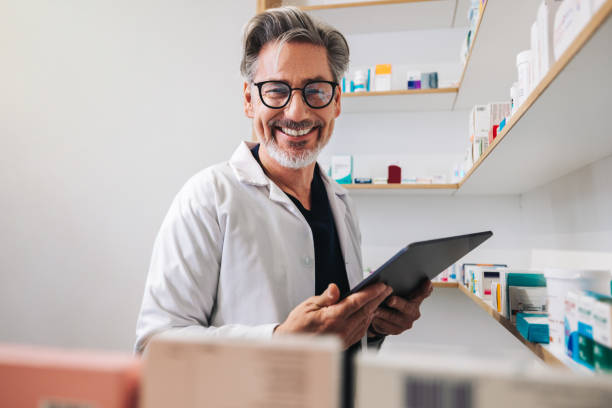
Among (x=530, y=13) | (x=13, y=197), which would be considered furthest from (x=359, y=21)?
(x=13, y=197)

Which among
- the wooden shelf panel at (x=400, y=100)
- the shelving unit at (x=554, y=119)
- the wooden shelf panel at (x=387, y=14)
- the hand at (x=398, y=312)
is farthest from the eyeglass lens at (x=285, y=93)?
the wooden shelf panel at (x=387, y=14)

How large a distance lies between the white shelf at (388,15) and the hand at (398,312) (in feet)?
5.99

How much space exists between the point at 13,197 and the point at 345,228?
7.65ft

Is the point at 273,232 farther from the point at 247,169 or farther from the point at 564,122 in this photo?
the point at 564,122

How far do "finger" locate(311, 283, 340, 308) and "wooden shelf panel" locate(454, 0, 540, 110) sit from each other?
124cm

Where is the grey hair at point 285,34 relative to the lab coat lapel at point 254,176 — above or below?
→ above

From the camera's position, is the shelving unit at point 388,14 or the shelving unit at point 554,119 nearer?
the shelving unit at point 554,119

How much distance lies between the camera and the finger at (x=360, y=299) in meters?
0.84

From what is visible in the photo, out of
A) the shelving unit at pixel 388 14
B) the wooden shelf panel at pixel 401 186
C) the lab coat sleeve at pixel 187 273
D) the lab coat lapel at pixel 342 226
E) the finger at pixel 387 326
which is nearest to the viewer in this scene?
the lab coat sleeve at pixel 187 273

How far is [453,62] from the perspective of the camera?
2.51m

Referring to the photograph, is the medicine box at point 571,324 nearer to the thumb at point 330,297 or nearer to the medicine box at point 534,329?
the medicine box at point 534,329

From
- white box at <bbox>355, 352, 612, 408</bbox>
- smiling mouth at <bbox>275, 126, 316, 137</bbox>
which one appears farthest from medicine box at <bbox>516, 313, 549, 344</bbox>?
smiling mouth at <bbox>275, 126, 316, 137</bbox>

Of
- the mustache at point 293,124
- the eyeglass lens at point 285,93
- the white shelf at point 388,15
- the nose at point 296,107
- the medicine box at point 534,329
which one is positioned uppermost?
the white shelf at point 388,15

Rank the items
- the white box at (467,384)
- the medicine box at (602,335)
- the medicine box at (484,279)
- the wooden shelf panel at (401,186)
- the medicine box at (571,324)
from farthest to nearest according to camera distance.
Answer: the wooden shelf panel at (401,186), the medicine box at (484,279), the medicine box at (571,324), the medicine box at (602,335), the white box at (467,384)
